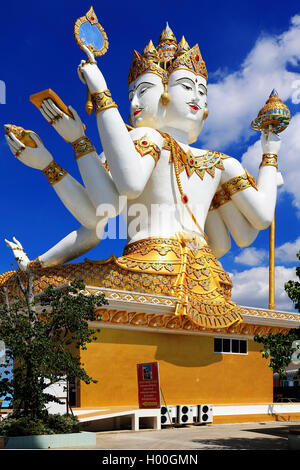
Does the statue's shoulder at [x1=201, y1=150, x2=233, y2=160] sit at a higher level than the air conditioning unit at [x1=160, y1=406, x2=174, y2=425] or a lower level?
higher

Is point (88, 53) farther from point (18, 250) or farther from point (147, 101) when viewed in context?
point (18, 250)

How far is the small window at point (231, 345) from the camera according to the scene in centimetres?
1736

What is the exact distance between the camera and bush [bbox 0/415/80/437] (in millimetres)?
10320

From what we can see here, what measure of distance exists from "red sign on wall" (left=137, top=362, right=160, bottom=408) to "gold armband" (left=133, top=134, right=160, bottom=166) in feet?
19.2

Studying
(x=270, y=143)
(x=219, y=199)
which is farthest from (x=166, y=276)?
(x=270, y=143)

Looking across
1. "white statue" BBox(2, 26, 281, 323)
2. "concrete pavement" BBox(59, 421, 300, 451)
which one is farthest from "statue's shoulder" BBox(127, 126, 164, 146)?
"concrete pavement" BBox(59, 421, 300, 451)

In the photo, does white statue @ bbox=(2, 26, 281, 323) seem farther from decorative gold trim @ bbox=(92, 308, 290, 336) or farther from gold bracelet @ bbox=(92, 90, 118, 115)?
decorative gold trim @ bbox=(92, 308, 290, 336)

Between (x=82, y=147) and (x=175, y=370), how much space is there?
257 inches

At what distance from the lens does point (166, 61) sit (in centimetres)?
1892

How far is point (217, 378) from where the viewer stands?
17.0 metres

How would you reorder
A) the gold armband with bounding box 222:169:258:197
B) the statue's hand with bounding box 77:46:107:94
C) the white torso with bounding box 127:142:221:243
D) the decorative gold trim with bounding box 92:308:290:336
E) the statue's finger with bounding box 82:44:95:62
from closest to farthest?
the decorative gold trim with bounding box 92:308:290:336
the statue's hand with bounding box 77:46:107:94
the statue's finger with bounding box 82:44:95:62
the white torso with bounding box 127:142:221:243
the gold armband with bounding box 222:169:258:197

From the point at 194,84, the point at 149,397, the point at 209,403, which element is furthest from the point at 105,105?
the point at 209,403

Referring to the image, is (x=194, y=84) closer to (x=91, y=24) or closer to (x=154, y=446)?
(x=91, y=24)

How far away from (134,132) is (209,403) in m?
7.96
